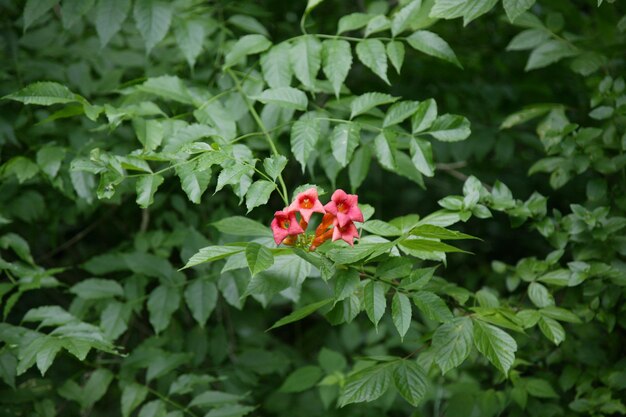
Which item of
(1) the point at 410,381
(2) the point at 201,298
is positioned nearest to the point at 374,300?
(1) the point at 410,381

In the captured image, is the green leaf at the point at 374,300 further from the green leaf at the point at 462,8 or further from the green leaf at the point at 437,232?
the green leaf at the point at 462,8

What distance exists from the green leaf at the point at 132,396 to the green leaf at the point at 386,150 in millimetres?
1289

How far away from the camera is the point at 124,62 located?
3025 millimetres

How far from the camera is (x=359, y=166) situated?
8.16 ft

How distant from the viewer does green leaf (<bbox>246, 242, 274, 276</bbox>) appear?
1577 mm

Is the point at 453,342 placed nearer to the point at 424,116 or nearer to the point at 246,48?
the point at 424,116

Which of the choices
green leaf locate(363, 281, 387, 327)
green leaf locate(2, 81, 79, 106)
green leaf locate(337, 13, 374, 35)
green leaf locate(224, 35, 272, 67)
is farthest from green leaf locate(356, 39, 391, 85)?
green leaf locate(2, 81, 79, 106)

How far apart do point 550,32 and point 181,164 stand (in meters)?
1.80

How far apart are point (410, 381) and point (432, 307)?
0.81 ft

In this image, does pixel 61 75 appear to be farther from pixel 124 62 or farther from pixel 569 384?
pixel 569 384

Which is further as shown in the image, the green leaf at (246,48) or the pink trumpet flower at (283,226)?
the green leaf at (246,48)

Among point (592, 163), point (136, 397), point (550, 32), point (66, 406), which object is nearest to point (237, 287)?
point (136, 397)

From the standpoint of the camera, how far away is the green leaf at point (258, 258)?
1577 millimetres

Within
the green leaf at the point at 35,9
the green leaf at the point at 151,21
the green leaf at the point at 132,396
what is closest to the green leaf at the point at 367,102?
the green leaf at the point at 151,21
